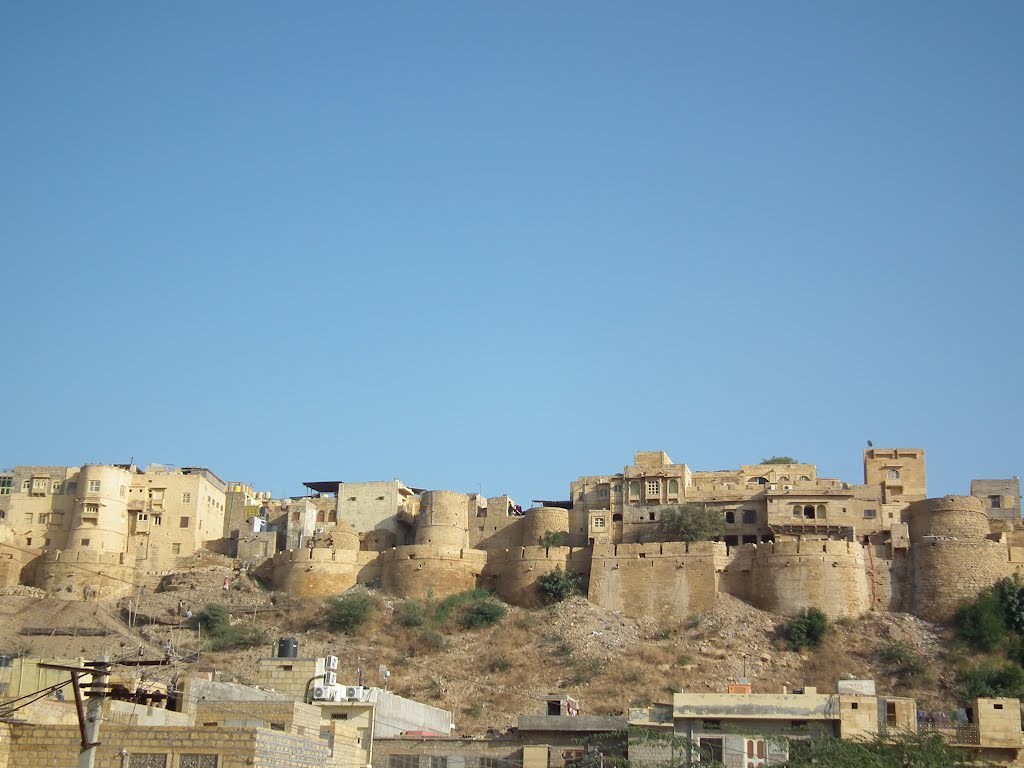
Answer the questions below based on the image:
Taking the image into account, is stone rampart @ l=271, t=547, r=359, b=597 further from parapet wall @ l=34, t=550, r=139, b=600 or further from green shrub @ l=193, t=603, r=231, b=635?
parapet wall @ l=34, t=550, r=139, b=600

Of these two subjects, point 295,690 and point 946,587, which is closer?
point 295,690

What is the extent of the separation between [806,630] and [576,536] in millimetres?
11232

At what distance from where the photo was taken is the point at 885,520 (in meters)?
52.0

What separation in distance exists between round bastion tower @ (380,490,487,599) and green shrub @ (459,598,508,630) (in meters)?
2.49

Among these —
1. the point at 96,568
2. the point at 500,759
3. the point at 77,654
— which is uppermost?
the point at 96,568

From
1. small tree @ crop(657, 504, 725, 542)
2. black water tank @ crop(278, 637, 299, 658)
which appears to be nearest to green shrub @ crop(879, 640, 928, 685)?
small tree @ crop(657, 504, 725, 542)

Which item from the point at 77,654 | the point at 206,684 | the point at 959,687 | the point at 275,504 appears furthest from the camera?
the point at 275,504

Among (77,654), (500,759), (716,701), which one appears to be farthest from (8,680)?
(77,654)

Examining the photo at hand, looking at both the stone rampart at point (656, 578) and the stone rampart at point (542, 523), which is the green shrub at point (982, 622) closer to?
the stone rampart at point (656, 578)

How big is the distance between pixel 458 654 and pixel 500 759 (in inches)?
678

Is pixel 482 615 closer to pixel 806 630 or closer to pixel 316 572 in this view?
pixel 316 572

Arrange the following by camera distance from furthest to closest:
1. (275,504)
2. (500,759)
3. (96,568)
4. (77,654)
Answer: (275,504) < (96,568) < (77,654) < (500,759)

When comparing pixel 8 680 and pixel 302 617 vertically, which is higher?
pixel 302 617

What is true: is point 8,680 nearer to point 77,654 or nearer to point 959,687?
point 77,654
